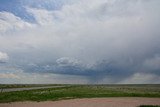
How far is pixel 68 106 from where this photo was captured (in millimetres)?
36500

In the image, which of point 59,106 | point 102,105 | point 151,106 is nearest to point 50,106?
point 59,106

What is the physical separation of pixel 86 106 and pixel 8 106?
1022cm

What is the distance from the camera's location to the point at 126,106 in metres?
36.4

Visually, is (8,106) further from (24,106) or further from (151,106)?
(151,106)

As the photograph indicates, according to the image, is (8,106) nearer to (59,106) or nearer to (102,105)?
(59,106)

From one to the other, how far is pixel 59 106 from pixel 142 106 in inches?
418

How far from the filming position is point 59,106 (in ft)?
121

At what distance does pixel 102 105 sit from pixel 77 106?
351cm

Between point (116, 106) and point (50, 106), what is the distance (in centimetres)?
847

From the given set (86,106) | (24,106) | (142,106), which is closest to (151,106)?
(142,106)

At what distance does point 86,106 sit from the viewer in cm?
3647

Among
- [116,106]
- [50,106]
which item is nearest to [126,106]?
[116,106]

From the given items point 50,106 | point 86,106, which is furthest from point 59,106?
point 86,106

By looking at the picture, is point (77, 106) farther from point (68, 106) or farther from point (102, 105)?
point (102, 105)
